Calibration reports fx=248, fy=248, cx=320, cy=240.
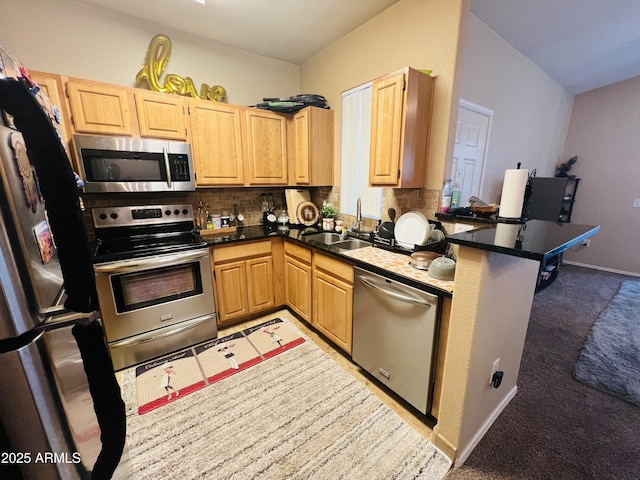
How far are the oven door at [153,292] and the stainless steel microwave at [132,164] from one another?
637 mm

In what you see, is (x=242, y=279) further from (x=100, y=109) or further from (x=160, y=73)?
(x=160, y=73)

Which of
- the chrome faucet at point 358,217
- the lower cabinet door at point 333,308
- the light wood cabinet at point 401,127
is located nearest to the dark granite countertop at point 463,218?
the light wood cabinet at point 401,127

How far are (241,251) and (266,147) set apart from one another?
1199 mm

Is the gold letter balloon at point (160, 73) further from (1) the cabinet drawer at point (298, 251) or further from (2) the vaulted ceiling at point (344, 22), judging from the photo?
(1) the cabinet drawer at point (298, 251)

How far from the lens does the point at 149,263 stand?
1.97 meters

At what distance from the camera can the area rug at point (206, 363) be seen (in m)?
1.83

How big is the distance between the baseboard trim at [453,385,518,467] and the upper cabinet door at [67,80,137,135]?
3254 mm

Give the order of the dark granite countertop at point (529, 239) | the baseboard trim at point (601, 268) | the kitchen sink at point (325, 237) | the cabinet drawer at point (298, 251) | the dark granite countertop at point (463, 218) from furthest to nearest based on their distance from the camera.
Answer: the baseboard trim at point (601, 268)
the kitchen sink at point (325, 237)
the cabinet drawer at point (298, 251)
the dark granite countertop at point (463, 218)
the dark granite countertop at point (529, 239)

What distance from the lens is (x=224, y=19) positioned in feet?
7.40

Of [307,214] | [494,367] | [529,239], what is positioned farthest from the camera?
[307,214]

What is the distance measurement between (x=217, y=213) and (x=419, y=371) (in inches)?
99.0

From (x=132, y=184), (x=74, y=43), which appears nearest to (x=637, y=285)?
(x=132, y=184)

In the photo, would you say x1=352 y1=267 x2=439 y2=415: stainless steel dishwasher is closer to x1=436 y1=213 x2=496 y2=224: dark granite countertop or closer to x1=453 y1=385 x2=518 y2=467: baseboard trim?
x1=453 y1=385 x2=518 y2=467: baseboard trim

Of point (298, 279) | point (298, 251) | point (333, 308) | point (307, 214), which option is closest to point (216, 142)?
point (307, 214)
